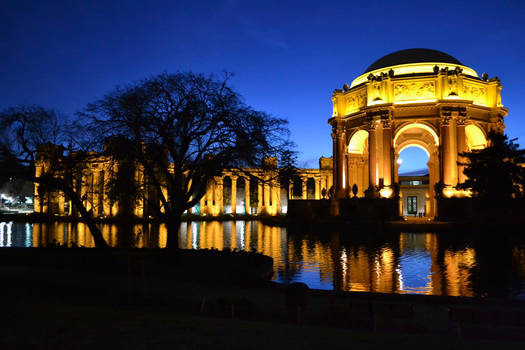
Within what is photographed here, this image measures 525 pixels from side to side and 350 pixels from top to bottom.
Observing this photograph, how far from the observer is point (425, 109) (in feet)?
140

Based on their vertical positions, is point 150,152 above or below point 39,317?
above

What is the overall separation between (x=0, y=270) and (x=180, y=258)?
603 centimetres

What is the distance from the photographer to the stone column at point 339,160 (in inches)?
1945

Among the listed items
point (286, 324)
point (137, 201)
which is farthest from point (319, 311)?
point (137, 201)

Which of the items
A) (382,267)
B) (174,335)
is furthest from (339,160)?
(174,335)

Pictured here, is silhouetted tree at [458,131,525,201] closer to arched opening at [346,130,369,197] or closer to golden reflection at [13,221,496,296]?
golden reflection at [13,221,496,296]

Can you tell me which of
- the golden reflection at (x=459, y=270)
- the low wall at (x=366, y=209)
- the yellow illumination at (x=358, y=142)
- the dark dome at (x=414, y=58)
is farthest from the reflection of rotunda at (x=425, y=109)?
the golden reflection at (x=459, y=270)

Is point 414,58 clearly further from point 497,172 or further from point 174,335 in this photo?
point 174,335

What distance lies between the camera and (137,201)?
16.0m

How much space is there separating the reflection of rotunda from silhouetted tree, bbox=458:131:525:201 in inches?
245

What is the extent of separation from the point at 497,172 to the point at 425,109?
13.1 meters

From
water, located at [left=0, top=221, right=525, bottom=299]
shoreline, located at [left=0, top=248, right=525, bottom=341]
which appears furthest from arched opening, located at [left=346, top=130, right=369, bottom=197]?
shoreline, located at [left=0, top=248, right=525, bottom=341]

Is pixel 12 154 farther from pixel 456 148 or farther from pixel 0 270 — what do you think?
pixel 456 148

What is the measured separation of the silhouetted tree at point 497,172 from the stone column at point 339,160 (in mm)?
17133
